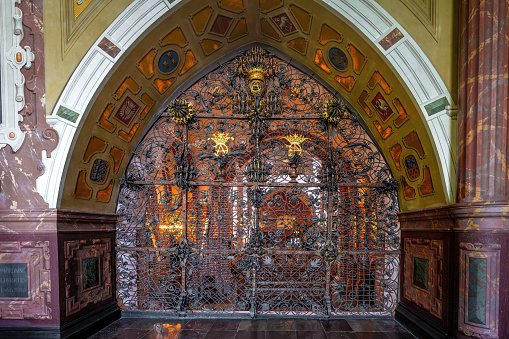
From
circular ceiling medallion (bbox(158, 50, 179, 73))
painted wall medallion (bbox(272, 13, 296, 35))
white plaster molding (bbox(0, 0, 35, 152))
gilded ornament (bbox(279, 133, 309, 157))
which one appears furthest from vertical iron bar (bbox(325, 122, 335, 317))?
white plaster molding (bbox(0, 0, 35, 152))

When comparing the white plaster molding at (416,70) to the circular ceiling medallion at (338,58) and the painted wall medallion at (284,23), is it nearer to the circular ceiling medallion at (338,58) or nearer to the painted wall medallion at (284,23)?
the circular ceiling medallion at (338,58)

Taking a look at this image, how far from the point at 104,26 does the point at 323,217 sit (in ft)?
15.1

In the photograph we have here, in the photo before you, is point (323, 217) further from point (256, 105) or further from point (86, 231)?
point (86, 231)

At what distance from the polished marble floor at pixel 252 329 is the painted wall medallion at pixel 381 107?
3.41 m

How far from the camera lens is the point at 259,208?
532 centimetres

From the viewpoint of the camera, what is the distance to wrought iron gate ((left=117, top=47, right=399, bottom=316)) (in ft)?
17.0

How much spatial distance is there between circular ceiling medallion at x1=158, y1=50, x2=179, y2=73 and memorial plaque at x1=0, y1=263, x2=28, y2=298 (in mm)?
3629

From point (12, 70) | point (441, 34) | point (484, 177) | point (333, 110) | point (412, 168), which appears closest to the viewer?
point (484, 177)

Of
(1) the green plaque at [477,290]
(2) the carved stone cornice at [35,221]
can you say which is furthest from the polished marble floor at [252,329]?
(2) the carved stone cornice at [35,221]

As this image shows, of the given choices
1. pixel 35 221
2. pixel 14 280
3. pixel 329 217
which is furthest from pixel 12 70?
pixel 329 217

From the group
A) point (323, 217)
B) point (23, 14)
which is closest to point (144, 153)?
point (23, 14)

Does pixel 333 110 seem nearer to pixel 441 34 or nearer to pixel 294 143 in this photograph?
pixel 294 143

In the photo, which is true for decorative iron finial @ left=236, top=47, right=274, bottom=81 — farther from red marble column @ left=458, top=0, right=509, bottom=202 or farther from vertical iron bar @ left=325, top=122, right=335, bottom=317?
red marble column @ left=458, top=0, right=509, bottom=202

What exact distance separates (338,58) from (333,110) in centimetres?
87
